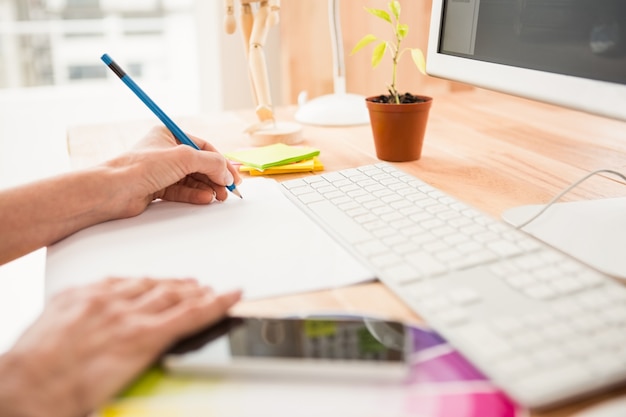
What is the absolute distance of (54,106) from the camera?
264 centimetres

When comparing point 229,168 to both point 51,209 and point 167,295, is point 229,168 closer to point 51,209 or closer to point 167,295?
point 51,209

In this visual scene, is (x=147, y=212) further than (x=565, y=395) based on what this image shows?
Yes

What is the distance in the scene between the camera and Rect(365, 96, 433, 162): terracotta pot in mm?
897

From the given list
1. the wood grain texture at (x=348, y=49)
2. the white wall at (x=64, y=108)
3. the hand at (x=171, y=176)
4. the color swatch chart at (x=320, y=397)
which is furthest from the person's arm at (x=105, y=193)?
the wood grain texture at (x=348, y=49)

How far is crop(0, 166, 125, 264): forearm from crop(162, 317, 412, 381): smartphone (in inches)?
12.2

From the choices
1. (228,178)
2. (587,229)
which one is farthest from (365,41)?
(587,229)

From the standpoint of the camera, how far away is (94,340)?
411mm

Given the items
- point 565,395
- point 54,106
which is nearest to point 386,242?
point 565,395

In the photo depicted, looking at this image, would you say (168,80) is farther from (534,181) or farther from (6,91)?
(534,181)

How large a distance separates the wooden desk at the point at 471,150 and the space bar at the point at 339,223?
0.08 meters

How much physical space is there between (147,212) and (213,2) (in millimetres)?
1368

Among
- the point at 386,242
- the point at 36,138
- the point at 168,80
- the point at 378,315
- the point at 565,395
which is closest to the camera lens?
the point at 565,395

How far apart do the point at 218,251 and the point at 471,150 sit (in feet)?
1.80

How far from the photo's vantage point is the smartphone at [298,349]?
0.39 m
